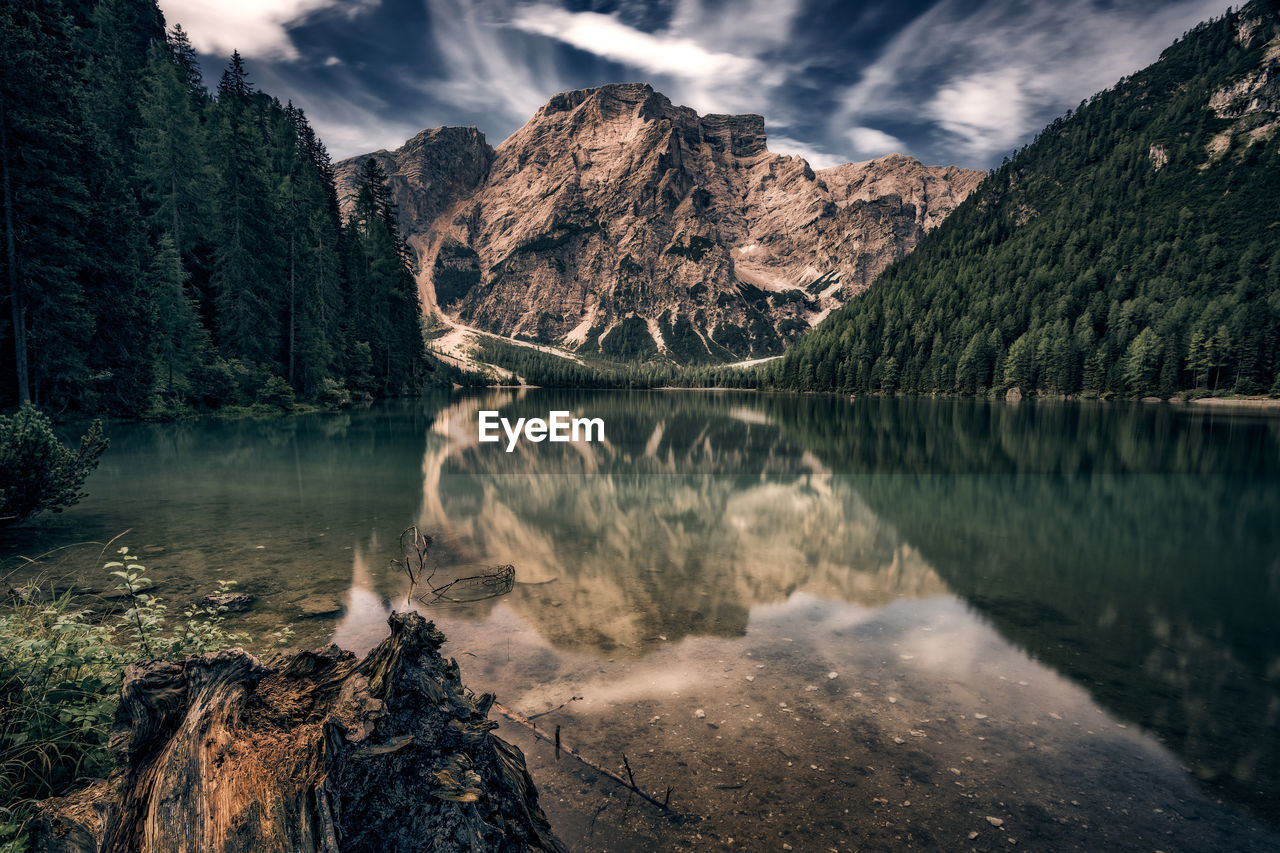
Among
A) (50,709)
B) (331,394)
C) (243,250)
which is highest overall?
(243,250)

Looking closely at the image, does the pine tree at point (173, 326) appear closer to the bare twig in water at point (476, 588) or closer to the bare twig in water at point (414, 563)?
the bare twig in water at point (414, 563)

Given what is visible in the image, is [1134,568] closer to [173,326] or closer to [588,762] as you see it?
[588,762]

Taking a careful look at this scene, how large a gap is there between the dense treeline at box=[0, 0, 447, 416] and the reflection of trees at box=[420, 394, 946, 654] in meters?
20.9

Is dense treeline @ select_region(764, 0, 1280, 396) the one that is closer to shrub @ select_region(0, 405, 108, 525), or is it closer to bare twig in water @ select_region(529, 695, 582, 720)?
bare twig in water @ select_region(529, 695, 582, 720)

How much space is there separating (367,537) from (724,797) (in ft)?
38.9

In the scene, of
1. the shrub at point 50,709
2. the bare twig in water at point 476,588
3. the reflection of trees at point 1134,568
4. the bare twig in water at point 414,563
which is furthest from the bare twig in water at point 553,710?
the reflection of trees at point 1134,568

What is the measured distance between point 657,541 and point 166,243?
46.8 metres

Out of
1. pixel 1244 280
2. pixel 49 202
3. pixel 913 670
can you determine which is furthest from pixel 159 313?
pixel 1244 280

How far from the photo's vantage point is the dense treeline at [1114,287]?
330ft

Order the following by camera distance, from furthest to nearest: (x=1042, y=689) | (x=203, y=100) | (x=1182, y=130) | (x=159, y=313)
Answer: (x=1182, y=130), (x=203, y=100), (x=159, y=313), (x=1042, y=689)

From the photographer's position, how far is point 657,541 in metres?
15.1

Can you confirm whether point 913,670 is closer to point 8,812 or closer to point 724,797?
point 724,797

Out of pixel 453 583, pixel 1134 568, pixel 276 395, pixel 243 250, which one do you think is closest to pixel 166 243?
pixel 243 250

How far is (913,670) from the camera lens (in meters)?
8.31
